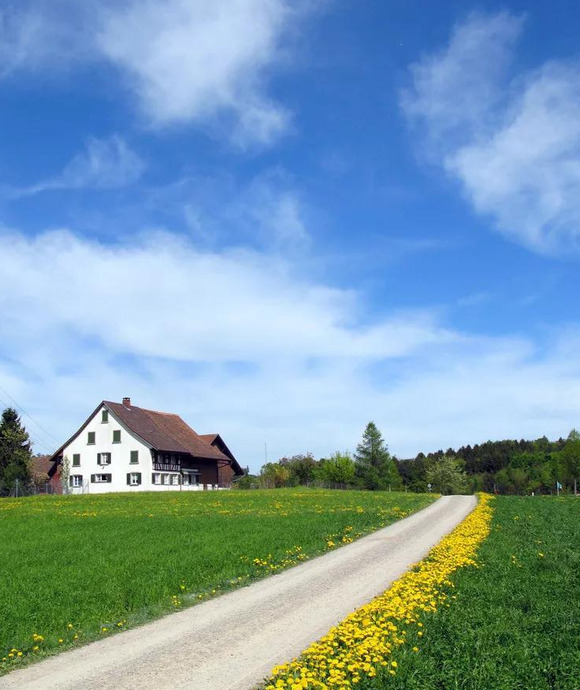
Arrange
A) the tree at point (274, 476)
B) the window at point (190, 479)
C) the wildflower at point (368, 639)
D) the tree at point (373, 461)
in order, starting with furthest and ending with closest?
the tree at point (373, 461), the tree at point (274, 476), the window at point (190, 479), the wildflower at point (368, 639)

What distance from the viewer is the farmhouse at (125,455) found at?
7331 centimetres

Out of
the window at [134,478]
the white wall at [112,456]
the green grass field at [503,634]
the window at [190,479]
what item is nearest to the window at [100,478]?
the white wall at [112,456]

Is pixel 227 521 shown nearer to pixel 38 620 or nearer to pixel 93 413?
pixel 38 620

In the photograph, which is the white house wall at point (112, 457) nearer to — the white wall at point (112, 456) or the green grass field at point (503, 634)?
the white wall at point (112, 456)

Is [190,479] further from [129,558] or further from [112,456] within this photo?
[129,558]

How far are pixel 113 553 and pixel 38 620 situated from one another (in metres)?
8.22

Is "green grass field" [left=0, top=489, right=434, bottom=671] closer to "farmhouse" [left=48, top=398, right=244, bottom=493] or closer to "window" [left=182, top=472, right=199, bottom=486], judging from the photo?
"farmhouse" [left=48, top=398, right=244, bottom=493]

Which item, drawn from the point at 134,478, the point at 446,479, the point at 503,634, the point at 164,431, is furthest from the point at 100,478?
the point at 446,479

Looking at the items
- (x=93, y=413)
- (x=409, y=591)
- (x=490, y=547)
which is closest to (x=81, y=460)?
(x=93, y=413)

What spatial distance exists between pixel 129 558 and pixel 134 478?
55599 millimetres

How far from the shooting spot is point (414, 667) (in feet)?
29.8

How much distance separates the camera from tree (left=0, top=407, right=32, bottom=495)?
71.8 meters

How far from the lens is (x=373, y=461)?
106 m

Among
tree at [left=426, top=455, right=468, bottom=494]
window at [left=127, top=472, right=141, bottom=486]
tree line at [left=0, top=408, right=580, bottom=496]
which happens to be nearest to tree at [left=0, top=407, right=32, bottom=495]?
tree line at [left=0, top=408, right=580, bottom=496]
